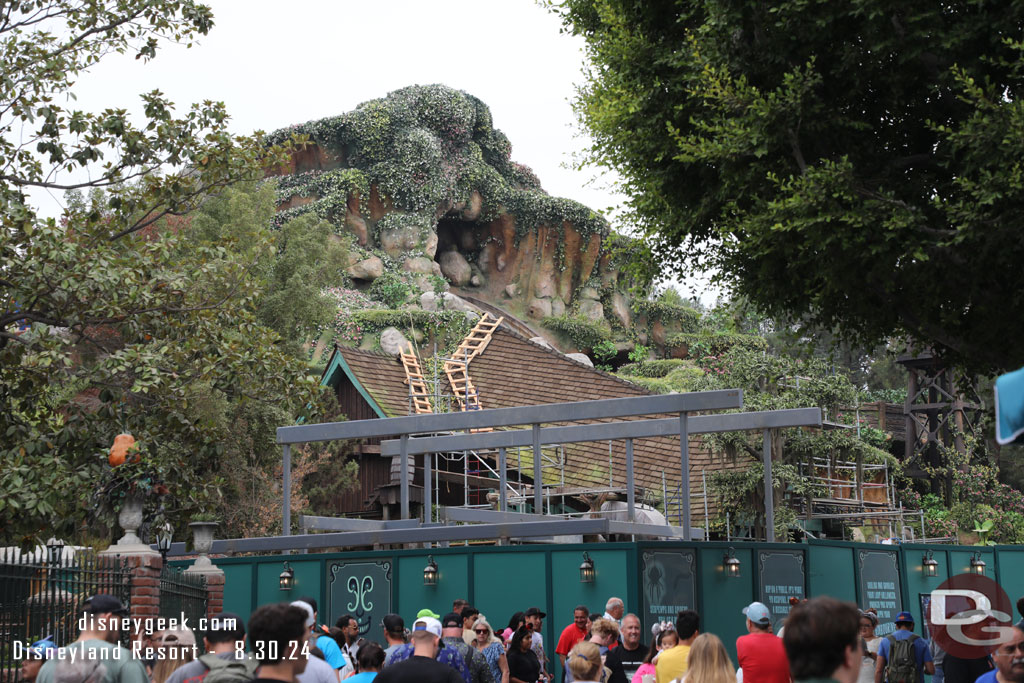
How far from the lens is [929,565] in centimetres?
1791

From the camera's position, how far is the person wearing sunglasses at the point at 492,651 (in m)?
10.1

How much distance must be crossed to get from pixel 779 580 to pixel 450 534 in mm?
4785

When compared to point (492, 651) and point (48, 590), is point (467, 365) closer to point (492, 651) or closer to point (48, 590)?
point (492, 651)

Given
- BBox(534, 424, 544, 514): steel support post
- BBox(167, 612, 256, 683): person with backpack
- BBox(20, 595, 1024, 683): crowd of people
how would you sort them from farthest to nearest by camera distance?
BBox(534, 424, 544, 514): steel support post → BBox(167, 612, 256, 683): person with backpack → BBox(20, 595, 1024, 683): crowd of people

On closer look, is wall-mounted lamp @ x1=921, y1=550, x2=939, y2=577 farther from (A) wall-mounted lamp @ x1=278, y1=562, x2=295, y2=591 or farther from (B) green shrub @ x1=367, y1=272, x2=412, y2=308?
(B) green shrub @ x1=367, y1=272, x2=412, y2=308

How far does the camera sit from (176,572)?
42.9 ft

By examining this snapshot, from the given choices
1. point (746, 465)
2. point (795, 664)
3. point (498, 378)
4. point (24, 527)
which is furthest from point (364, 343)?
point (795, 664)

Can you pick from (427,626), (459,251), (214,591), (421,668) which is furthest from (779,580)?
(459,251)

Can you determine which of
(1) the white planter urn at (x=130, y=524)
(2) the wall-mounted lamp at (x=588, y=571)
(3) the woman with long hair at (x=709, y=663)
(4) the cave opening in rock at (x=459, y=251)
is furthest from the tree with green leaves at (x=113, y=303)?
(4) the cave opening in rock at (x=459, y=251)

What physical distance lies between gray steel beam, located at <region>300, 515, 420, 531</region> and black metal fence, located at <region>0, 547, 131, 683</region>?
246 inches

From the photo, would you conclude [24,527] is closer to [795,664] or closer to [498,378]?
[795,664]

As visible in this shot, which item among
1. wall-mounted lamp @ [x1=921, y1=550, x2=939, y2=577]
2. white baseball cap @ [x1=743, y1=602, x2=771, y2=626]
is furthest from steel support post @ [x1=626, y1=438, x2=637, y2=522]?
white baseball cap @ [x1=743, y1=602, x2=771, y2=626]

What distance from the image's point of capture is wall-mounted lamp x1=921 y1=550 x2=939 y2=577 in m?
17.9

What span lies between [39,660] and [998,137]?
9.44 metres
